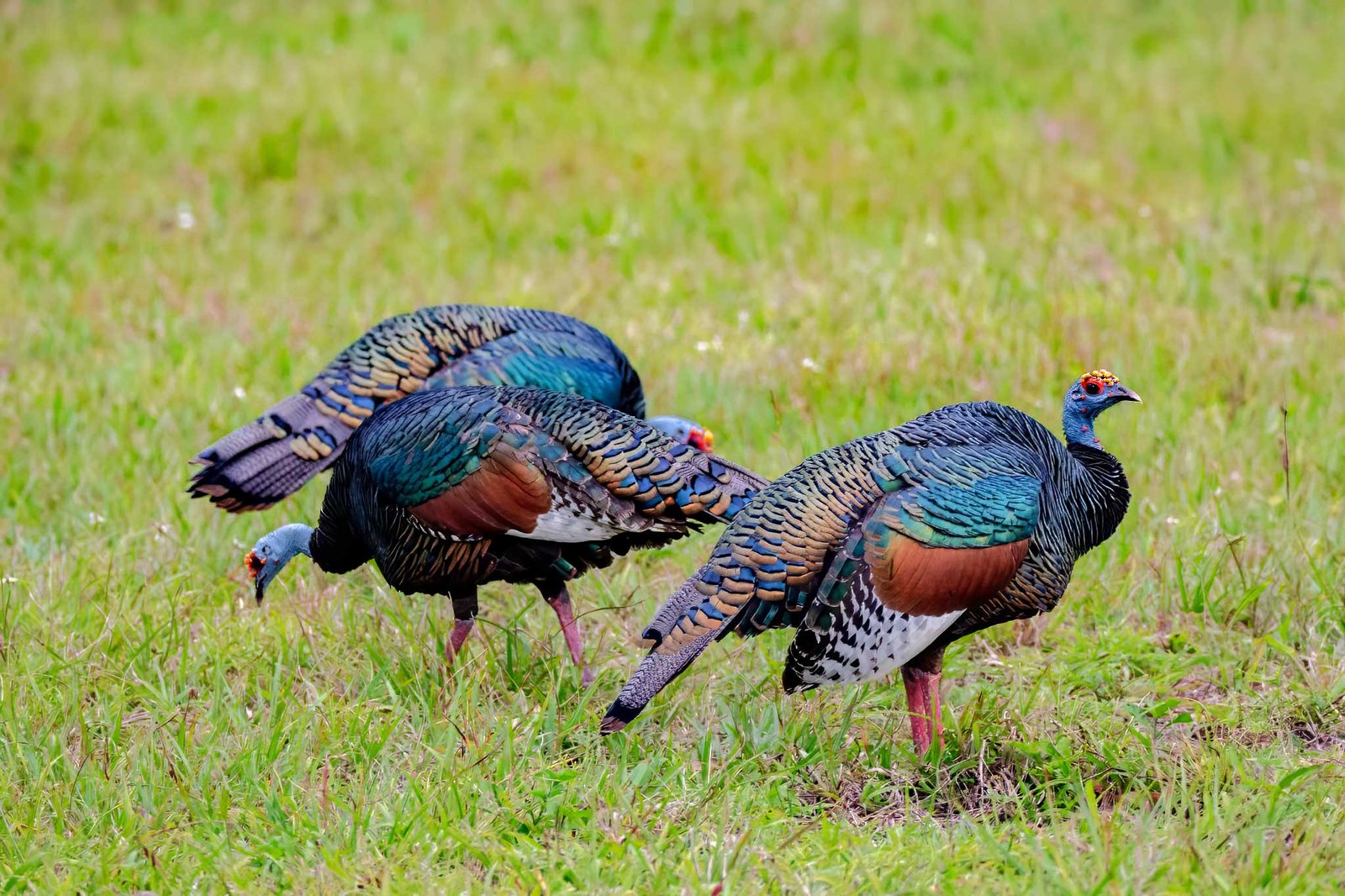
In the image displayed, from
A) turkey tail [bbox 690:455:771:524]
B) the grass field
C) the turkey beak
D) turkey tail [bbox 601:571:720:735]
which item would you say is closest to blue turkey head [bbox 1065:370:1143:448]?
the grass field

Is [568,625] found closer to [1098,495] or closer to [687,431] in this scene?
[687,431]

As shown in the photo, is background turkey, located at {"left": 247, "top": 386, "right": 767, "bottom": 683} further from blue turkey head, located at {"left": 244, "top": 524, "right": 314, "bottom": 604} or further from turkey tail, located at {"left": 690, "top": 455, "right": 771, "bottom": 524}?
blue turkey head, located at {"left": 244, "top": 524, "right": 314, "bottom": 604}

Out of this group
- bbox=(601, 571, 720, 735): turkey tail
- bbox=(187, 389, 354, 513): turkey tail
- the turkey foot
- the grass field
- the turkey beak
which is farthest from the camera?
bbox=(187, 389, 354, 513): turkey tail

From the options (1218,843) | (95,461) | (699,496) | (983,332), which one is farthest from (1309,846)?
(95,461)

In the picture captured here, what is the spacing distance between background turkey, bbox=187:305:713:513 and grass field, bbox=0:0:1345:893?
436mm

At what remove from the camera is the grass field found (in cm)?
394

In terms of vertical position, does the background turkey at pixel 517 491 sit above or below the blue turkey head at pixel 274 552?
above

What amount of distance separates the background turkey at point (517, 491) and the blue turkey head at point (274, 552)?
12.7 inches

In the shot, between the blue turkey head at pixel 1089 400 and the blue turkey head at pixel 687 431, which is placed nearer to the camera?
the blue turkey head at pixel 1089 400

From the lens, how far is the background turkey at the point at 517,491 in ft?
15.0

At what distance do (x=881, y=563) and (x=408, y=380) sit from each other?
223 centimetres

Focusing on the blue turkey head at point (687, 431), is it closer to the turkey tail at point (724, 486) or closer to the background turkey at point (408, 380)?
the background turkey at point (408, 380)

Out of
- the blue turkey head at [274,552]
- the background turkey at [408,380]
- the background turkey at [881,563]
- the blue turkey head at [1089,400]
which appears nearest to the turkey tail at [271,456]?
the background turkey at [408,380]

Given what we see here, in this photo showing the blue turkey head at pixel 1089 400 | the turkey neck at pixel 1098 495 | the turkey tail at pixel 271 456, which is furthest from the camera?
the turkey tail at pixel 271 456
